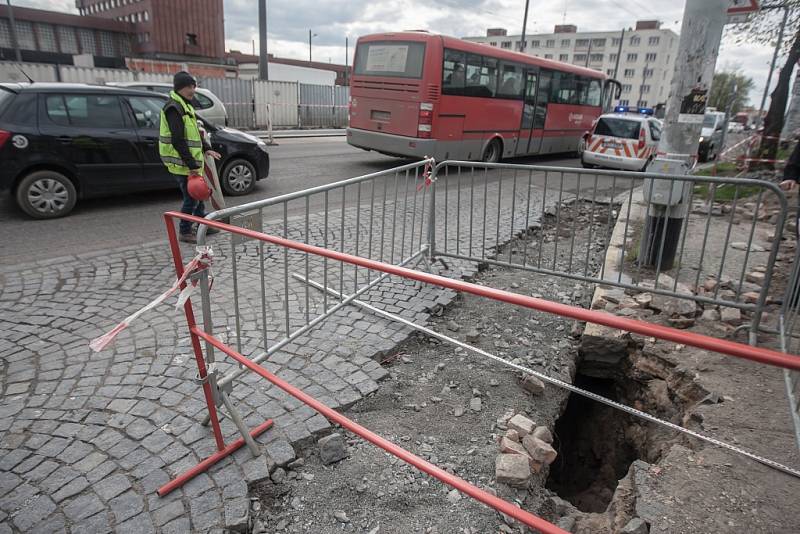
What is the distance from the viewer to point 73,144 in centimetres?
659

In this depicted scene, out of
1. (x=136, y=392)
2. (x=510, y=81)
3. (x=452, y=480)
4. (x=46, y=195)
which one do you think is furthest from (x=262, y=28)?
(x=452, y=480)

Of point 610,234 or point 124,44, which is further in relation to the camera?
point 124,44

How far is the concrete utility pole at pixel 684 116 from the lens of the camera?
200 inches

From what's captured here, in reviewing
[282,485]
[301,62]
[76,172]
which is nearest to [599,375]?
[282,485]

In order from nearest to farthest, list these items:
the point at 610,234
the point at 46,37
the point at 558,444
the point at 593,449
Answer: the point at 558,444 < the point at 593,449 < the point at 610,234 < the point at 46,37

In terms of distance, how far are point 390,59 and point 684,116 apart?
8.03 m

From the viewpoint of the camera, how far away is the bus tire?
13.8 meters

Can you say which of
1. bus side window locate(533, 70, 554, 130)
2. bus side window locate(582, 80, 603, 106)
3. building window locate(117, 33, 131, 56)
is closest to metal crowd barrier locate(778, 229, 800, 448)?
bus side window locate(533, 70, 554, 130)

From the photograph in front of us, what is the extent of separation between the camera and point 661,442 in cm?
325

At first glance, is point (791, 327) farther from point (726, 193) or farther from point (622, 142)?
point (622, 142)

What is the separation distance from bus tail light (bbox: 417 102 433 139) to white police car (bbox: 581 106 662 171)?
569 centimetres

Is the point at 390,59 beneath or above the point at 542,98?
above

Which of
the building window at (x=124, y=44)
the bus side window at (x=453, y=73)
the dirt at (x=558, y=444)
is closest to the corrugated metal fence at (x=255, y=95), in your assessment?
the bus side window at (x=453, y=73)

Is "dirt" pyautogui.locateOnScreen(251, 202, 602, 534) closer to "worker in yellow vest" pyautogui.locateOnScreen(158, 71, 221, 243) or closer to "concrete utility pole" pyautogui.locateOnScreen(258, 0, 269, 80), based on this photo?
"worker in yellow vest" pyautogui.locateOnScreen(158, 71, 221, 243)
